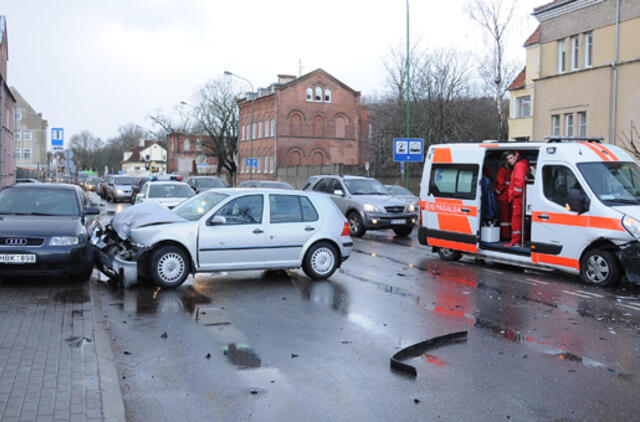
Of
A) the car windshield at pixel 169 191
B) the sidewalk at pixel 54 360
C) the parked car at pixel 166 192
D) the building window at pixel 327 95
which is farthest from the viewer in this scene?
the building window at pixel 327 95

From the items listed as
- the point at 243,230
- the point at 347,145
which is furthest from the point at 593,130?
the point at 347,145

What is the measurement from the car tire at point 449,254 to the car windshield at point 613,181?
3.59m

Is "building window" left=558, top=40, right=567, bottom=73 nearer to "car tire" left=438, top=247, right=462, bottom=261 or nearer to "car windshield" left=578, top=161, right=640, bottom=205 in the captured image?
"car tire" left=438, top=247, right=462, bottom=261

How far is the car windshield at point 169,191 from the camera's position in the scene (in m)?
22.1

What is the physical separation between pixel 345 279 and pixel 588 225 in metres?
4.28

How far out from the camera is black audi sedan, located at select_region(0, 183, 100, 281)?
360 inches

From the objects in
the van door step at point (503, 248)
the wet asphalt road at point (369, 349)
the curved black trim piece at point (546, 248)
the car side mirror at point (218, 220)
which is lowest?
the wet asphalt road at point (369, 349)

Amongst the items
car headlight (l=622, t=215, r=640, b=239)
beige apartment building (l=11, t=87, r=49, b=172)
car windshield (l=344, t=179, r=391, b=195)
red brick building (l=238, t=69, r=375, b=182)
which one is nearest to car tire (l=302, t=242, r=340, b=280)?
car headlight (l=622, t=215, r=640, b=239)

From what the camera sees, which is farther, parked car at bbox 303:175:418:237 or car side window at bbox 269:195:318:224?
parked car at bbox 303:175:418:237

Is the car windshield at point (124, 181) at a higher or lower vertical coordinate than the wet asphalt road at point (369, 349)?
higher

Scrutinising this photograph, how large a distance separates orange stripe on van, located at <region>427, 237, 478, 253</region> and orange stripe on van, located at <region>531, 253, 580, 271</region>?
58.9 inches

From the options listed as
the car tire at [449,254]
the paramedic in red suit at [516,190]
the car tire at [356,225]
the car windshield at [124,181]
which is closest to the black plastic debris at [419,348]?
the paramedic in red suit at [516,190]

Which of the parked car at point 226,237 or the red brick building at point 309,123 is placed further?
the red brick building at point 309,123

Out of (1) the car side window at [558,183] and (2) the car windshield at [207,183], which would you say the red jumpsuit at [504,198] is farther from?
(2) the car windshield at [207,183]
